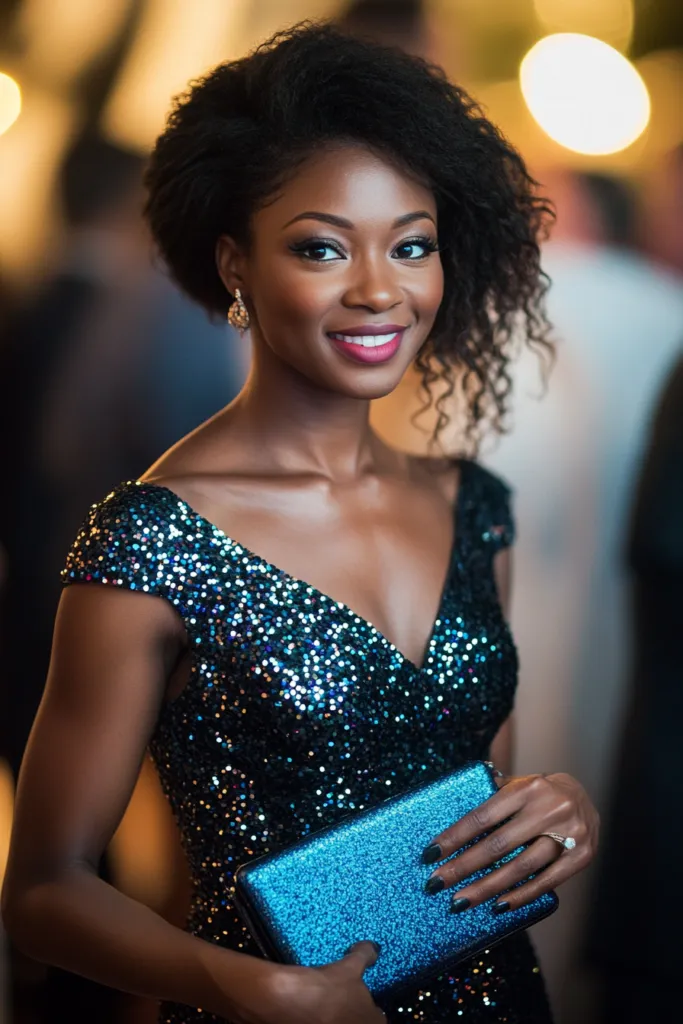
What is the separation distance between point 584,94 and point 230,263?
1.11 metres

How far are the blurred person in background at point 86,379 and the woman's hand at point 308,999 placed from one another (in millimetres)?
892

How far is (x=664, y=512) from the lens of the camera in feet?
5.90

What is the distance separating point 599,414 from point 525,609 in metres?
0.34

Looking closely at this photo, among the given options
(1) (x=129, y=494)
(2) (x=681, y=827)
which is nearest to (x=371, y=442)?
(1) (x=129, y=494)

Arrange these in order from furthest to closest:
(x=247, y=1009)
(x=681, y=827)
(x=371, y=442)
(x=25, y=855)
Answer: (x=681, y=827) → (x=371, y=442) → (x=25, y=855) → (x=247, y=1009)

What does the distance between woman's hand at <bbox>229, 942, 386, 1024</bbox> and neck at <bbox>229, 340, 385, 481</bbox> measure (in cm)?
44

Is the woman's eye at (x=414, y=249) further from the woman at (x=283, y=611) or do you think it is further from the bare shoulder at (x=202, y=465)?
the bare shoulder at (x=202, y=465)

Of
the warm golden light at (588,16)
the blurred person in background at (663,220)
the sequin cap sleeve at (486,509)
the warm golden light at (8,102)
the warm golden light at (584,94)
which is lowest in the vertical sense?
the sequin cap sleeve at (486,509)

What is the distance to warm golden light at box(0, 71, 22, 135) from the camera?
1.60m

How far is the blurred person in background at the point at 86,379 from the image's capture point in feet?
5.35

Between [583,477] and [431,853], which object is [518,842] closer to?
[431,853]

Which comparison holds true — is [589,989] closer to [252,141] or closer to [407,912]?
[407,912]

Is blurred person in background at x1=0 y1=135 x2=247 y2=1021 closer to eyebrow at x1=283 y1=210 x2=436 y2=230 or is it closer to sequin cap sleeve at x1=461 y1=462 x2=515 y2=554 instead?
sequin cap sleeve at x1=461 y1=462 x2=515 y2=554

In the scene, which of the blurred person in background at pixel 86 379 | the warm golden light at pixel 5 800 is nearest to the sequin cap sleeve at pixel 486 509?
the blurred person in background at pixel 86 379
